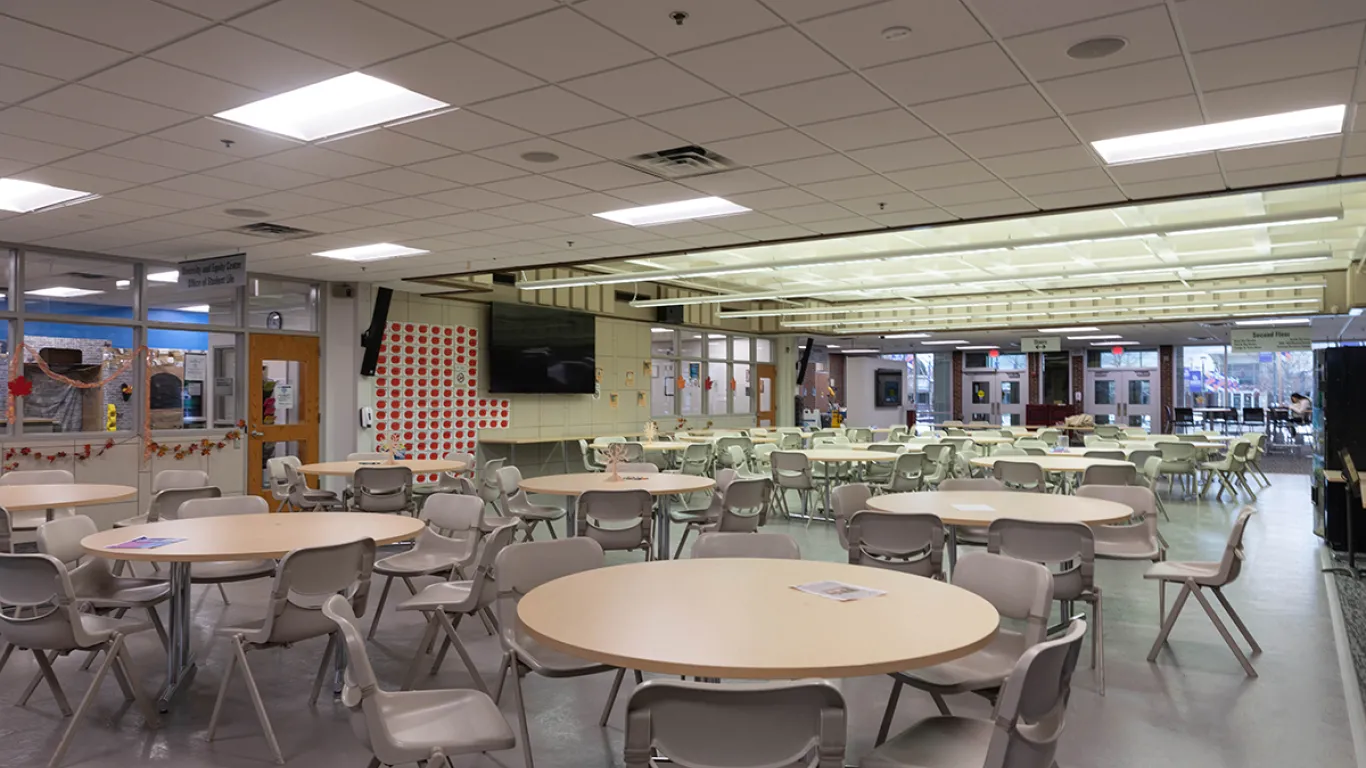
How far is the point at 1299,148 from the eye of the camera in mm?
5125

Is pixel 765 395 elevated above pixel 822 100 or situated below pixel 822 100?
below

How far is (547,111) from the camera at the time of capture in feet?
15.1

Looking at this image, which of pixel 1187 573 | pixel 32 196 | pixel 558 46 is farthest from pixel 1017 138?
pixel 32 196

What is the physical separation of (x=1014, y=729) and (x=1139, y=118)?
3.88 metres

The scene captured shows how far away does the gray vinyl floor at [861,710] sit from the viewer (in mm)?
3410

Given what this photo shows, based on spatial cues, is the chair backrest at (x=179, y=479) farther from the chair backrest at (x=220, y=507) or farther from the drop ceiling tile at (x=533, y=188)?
the drop ceiling tile at (x=533, y=188)

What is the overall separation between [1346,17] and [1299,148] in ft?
6.42

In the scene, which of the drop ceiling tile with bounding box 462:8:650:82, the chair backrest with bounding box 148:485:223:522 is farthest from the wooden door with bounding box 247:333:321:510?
the drop ceiling tile with bounding box 462:8:650:82

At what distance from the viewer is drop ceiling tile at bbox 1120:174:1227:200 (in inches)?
231

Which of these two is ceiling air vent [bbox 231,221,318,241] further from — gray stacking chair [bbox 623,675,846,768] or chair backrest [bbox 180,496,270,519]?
gray stacking chair [bbox 623,675,846,768]

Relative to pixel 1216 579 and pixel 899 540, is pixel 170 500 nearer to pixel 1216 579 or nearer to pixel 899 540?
pixel 899 540

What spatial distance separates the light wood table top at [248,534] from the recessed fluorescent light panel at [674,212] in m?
3.43

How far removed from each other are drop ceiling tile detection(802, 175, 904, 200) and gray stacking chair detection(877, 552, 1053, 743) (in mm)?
3439

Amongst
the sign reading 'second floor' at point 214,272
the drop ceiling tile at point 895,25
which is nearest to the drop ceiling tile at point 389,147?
the drop ceiling tile at point 895,25
